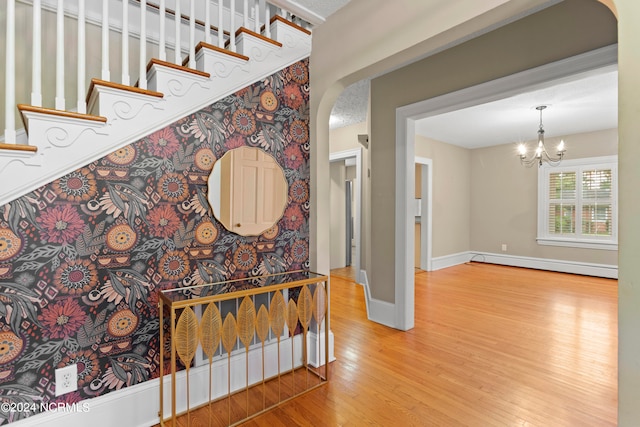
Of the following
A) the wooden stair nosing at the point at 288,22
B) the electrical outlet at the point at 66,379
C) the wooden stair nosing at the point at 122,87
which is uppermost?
the wooden stair nosing at the point at 288,22

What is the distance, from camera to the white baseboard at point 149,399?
1445 millimetres

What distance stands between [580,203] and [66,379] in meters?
7.05

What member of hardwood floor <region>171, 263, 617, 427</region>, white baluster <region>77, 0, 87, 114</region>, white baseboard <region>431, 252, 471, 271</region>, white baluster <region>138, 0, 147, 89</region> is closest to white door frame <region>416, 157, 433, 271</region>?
white baseboard <region>431, 252, 471, 271</region>

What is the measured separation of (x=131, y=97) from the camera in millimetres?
1578

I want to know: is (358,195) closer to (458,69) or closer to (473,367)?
(458,69)

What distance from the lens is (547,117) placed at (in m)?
4.43

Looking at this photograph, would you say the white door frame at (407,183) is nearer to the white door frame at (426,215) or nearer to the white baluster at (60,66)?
the white baluster at (60,66)

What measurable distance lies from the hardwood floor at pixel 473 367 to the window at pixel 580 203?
1.81 m

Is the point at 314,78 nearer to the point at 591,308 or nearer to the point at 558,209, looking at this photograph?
the point at 591,308

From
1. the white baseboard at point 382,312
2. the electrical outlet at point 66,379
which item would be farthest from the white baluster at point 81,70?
the white baseboard at point 382,312

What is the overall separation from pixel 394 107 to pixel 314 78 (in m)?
1.07

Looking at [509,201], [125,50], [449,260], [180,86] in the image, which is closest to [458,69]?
[180,86]

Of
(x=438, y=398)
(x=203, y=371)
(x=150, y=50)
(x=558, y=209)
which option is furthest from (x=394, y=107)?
(x=558, y=209)

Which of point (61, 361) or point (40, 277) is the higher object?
point (40, 277)
